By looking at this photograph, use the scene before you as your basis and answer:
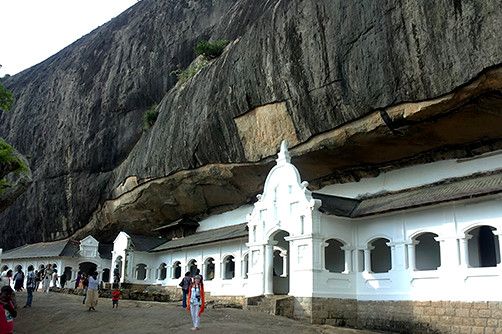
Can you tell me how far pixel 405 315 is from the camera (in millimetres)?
18422

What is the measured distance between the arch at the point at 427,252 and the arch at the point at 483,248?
4.82ft

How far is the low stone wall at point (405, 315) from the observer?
16.2 m

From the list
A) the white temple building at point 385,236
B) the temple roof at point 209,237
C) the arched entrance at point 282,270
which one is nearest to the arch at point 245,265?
the temple roof at point 209,237

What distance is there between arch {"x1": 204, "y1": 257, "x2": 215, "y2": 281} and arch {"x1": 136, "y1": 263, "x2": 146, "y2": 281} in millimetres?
7082

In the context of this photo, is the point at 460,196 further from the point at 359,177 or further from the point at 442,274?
the point at 359,177

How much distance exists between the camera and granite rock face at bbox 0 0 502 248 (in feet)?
60.2

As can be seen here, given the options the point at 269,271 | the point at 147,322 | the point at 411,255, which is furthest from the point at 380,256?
the point at 147,322

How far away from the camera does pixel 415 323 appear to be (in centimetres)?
1798

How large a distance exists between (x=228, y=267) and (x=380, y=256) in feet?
35.3

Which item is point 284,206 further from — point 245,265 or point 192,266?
point 192,266

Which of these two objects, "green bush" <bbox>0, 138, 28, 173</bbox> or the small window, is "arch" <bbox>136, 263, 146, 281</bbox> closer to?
the small window

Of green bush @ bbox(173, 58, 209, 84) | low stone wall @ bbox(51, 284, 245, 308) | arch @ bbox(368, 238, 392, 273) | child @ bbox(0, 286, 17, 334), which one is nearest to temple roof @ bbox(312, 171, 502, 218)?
arch @ bbox(368, 238, 392, 273)

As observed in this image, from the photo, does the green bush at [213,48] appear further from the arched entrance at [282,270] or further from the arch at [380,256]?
the arch at [380,256]

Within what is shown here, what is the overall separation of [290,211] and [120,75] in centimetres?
2362
